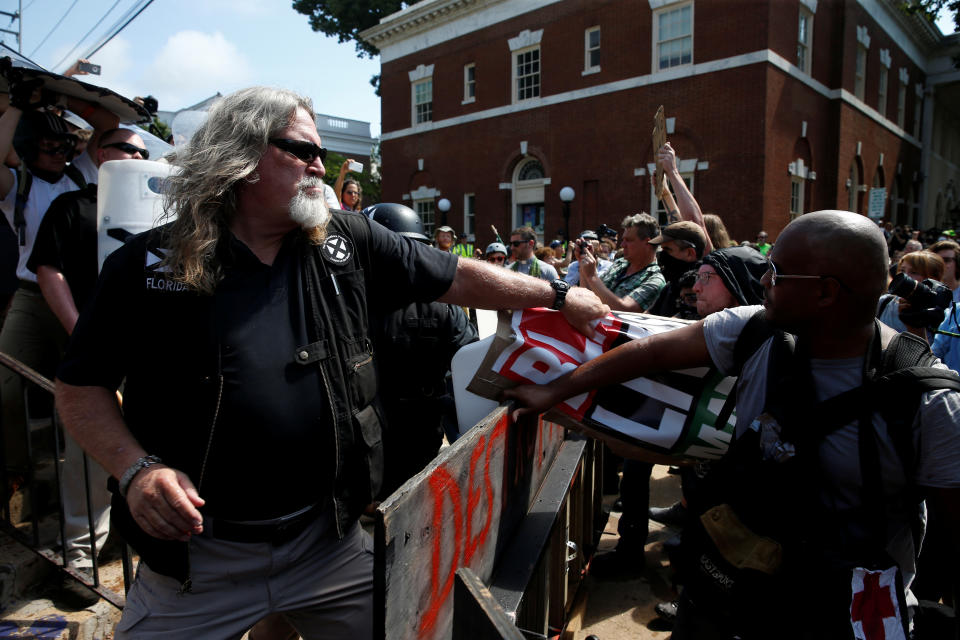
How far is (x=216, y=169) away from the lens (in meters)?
1.72

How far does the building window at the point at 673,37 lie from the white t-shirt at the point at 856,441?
1860cm

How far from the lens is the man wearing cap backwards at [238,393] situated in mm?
1622

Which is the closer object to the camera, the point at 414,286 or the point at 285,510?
the point at 285,510

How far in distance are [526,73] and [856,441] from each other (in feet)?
73.6

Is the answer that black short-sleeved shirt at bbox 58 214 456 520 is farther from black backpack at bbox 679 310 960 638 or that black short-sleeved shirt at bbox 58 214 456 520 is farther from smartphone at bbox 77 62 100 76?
smartphone at bbox 77 62 100 76

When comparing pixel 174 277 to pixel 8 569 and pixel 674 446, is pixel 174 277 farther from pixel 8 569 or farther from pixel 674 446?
pixel 8 569

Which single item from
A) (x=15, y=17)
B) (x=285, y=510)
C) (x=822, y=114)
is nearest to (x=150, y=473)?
(x=285, y=510)

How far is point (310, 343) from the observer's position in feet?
5.70

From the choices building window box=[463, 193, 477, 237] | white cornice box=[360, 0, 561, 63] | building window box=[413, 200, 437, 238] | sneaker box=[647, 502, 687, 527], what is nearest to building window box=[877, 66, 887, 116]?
white cornice box=[360, 0, 561, 63]

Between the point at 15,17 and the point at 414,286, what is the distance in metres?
29.5

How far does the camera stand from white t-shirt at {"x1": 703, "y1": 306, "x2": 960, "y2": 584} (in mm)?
1561

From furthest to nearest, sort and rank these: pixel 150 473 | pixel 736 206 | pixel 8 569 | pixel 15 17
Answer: pixel 15 17, pixel 736 206, pixel 8 569, pixel 150 473

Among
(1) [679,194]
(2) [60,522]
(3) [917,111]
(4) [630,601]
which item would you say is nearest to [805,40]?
(3) [917,111]

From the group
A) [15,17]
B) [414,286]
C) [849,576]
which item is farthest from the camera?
[15,17]
